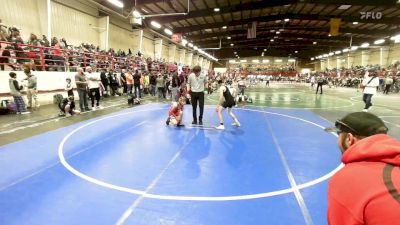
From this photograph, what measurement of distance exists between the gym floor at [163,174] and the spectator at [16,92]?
2342mm

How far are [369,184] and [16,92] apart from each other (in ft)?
41.7

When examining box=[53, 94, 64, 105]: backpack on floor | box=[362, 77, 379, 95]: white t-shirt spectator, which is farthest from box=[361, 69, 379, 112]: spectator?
box=[53, 94, 64, 105]: backpack on floor

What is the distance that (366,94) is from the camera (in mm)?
11312

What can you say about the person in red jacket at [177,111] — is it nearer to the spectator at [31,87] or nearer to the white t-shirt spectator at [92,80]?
the white t-shirt spectator at [92,80]

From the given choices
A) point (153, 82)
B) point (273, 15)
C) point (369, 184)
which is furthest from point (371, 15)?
point (369, 184)

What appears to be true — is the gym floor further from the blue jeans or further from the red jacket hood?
the blue jeans

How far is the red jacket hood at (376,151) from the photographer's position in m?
1.17

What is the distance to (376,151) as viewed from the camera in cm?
119

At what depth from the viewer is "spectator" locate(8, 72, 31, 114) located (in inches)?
422

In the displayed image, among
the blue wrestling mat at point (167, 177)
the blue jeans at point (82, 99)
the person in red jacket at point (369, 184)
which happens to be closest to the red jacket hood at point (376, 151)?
the person in red jacket at point (369, 184)

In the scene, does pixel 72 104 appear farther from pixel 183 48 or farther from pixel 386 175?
pixel 183 48

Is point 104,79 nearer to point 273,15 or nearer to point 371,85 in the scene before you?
point 371,85

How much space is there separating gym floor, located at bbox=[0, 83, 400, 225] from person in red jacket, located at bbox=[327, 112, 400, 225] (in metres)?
2.35

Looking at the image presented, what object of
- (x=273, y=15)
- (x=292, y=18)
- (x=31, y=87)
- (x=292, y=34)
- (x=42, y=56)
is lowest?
(x=31, y=87)
